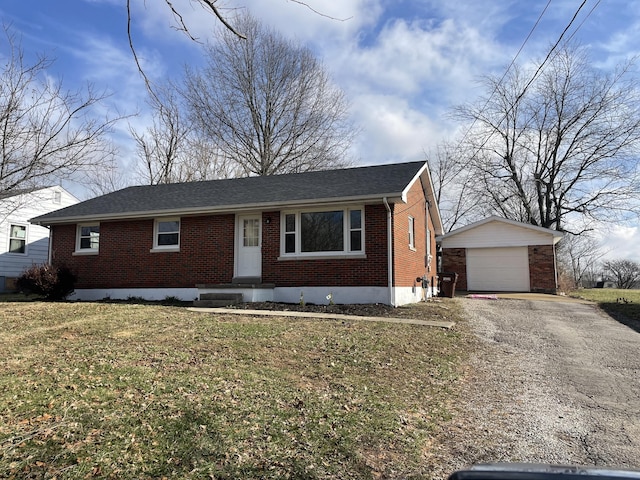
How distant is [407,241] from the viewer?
1374 cm

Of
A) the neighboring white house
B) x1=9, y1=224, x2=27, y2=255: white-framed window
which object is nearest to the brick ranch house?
the neighboring white house

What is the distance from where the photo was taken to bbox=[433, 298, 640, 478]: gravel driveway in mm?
3779

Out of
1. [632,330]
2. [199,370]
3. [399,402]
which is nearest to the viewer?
[399,402]

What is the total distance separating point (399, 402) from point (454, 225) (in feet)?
114

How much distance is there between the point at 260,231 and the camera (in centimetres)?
1330

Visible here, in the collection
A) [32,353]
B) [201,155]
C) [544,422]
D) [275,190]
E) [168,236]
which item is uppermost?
[201,155]

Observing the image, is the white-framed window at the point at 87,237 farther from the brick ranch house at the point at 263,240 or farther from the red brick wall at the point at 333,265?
the red brick wall at the point at 333,265

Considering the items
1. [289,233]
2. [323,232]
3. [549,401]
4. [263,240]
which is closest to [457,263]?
[323,232]

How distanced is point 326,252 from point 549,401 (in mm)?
7888

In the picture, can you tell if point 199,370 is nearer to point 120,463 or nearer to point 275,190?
point 120,463

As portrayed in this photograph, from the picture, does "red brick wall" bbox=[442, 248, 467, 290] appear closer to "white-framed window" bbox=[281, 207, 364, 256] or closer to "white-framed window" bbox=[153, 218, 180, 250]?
"white-framed window" bbox=[281, 207, 364, 256]

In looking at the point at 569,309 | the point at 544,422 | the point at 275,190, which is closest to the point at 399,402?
the point at 544,422

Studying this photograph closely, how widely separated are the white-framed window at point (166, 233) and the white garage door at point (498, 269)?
46.5 feet

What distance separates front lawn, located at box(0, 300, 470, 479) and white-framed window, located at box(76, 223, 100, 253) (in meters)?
7.56
